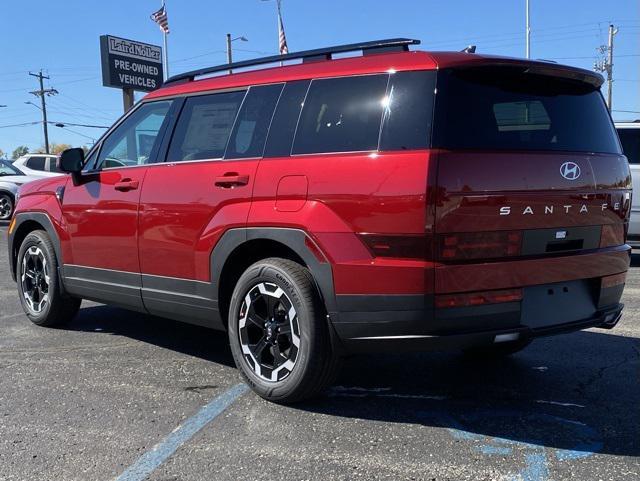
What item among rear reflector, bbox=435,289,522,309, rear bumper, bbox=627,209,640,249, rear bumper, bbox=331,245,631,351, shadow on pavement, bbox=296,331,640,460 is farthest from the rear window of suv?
rear bumper, bbox=627,209,640,249

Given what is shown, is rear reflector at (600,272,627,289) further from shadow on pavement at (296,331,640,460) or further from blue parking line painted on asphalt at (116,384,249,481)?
blue parking line painted on asphalt at (116,384,249,481)

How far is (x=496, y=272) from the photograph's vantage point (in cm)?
326

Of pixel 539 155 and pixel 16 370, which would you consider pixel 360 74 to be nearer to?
pixel 539 155

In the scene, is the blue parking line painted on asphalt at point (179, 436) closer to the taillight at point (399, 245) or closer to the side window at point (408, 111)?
the taillight at point (399, 245)

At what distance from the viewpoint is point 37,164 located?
18.4 metres

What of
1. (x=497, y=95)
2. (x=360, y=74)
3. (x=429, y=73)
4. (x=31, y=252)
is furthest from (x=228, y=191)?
(x=31, y=252)

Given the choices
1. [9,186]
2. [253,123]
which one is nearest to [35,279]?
[253,123]

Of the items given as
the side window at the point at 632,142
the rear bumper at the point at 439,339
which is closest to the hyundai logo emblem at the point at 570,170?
the rear bumper at the point at 439,339

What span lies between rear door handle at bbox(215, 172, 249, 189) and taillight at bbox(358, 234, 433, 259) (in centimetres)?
95

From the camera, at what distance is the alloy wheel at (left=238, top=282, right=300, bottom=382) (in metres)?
3.70

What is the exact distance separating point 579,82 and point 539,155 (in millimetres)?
747

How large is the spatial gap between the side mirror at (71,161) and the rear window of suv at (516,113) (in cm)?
324

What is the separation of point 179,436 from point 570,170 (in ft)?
8.55

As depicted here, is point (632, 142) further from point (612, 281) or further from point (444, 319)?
point (444, 319)
